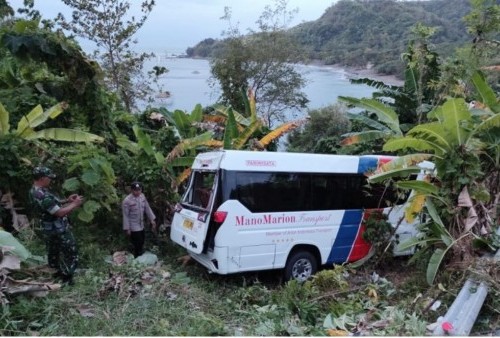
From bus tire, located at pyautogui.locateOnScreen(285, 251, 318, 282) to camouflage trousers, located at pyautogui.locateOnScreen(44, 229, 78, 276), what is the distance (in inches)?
139

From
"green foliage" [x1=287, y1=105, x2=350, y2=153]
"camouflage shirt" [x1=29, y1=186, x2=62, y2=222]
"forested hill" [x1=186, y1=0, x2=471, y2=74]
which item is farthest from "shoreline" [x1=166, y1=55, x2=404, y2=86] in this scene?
"camouflage shirt" [x1=29, y1=186, x2=62, y2=222]

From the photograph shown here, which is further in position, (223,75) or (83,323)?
(223,75)

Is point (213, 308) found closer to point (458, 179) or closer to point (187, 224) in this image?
point (187, 224)

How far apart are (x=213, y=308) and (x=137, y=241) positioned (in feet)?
10.5

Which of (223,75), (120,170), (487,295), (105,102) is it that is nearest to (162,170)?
(120,170)

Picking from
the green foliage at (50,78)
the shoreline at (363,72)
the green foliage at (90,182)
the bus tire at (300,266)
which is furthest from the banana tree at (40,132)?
the shoreline at (363,72)

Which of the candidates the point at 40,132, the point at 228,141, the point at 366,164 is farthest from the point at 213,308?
the point at 40,132

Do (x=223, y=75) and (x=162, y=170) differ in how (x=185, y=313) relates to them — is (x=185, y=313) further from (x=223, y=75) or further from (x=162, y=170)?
(x=223, y=75)

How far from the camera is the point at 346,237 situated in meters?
8.67

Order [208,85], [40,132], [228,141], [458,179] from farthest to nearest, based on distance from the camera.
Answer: [208,85], [228,141], [40,132], [458,179]

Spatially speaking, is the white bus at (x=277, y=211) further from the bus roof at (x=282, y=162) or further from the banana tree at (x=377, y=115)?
the banana tree at (x=377, y=115)

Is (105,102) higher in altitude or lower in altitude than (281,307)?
higher

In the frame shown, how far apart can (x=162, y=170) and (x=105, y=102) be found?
90.9 inches

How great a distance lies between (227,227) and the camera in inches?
289
